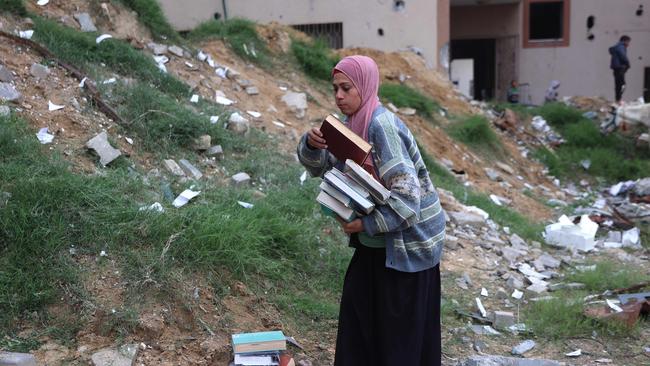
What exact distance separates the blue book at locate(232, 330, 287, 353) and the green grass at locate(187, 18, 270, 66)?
6322mm

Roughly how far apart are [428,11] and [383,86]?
9.02ft

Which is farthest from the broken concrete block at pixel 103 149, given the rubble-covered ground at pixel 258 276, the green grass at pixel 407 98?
the green grass at pixel 407 98

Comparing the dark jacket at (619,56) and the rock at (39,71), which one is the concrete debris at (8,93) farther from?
the dark jacket at (619,56)

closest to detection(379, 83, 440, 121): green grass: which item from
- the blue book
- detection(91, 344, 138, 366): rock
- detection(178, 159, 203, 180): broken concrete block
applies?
detection(178, 159, 203, 180): broken concrete block

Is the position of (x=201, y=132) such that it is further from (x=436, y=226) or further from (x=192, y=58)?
(x=436, y=226)

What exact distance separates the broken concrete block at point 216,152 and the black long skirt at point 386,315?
315cm

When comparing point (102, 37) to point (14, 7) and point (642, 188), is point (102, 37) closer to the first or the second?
point (14, 7)

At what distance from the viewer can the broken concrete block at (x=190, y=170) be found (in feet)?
17.7

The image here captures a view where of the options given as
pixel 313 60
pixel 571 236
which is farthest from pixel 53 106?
pixel 571 236

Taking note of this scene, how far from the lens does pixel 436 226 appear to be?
9.34 feet

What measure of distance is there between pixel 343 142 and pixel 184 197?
234 centimetres

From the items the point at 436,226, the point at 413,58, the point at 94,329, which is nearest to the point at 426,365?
the point at 436,226

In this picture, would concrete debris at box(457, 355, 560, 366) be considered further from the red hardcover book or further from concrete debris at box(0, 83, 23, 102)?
concrete debris at box(0, 83, 23, 102)

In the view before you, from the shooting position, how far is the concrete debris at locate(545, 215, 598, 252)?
23.2 feet
